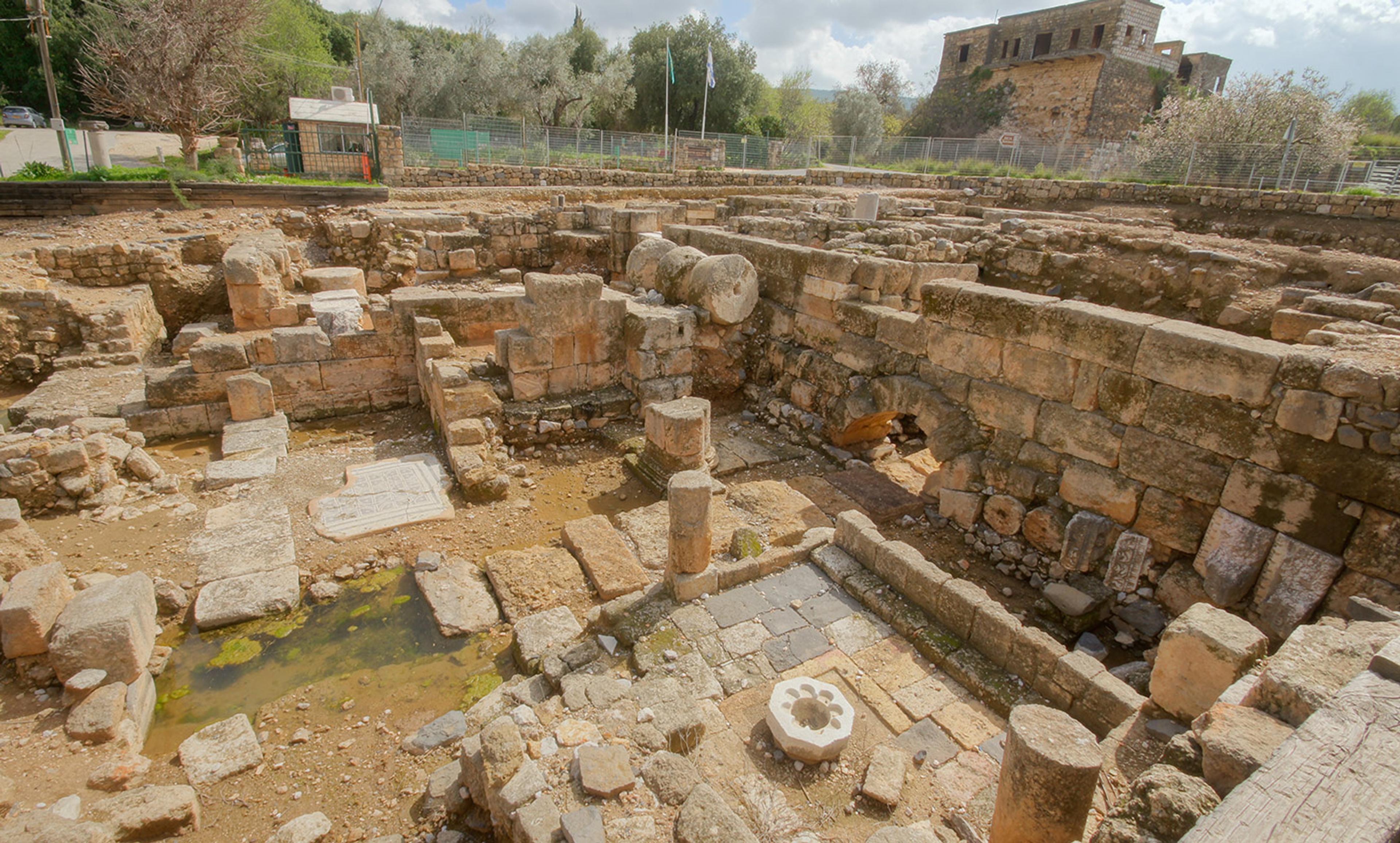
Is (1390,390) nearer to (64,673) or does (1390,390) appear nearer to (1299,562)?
(1299,562)

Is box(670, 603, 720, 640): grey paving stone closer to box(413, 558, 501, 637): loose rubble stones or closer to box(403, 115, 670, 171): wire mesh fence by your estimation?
box(413, 558, 501, 637): loose rubble stones

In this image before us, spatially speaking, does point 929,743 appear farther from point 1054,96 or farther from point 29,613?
point 1054,96

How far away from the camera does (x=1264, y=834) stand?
1922 millimetres

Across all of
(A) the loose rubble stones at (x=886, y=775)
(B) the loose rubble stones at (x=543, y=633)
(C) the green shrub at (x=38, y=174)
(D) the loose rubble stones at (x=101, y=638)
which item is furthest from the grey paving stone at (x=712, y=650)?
(C) the green shrub at (x=38, y=174)

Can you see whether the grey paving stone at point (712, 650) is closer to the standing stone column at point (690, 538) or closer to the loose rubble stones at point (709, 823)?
the standing stone column at point (690, 538)

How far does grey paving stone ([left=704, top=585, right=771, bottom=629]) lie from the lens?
4.71 m

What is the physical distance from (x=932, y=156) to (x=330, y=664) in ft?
110

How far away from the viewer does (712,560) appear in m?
5.46

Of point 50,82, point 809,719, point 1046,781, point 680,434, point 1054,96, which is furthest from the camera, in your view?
point 1054,96

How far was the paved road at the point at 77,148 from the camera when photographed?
20.5 m

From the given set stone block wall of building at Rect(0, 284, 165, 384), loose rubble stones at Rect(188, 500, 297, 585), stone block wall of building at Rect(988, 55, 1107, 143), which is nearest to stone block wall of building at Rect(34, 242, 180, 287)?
stone block wall of building at Rect(0, 284, 165, 384)

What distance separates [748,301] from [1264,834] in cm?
734

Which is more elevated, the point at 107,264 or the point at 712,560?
the point at 107,264

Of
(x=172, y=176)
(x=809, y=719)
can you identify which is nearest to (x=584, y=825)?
(x=809, y=719)
